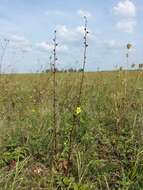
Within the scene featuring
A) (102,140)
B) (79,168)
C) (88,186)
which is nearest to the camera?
(88,186)

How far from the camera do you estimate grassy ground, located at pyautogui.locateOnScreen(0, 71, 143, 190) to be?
335 centimetres

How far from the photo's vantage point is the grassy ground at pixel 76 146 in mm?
3346

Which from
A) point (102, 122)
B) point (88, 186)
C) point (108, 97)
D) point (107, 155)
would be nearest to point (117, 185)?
point (88, 186)

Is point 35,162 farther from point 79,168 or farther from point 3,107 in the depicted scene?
point 3,107

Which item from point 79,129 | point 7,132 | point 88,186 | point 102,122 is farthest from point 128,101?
point 88,186

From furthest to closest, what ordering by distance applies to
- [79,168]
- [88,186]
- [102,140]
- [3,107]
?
1. [3,107]
2. [102,140]
3. [79,168]
4. [88,186]

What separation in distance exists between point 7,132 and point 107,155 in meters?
1.12

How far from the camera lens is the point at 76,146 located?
3.85m

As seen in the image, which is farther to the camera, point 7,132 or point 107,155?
point 7,132

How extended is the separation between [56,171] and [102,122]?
1.23m

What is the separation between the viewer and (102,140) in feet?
13.3

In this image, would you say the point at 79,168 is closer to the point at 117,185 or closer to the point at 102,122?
the point at 117,185

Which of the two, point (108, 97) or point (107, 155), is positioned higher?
point (108, 97)

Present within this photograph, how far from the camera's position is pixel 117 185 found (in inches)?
132
